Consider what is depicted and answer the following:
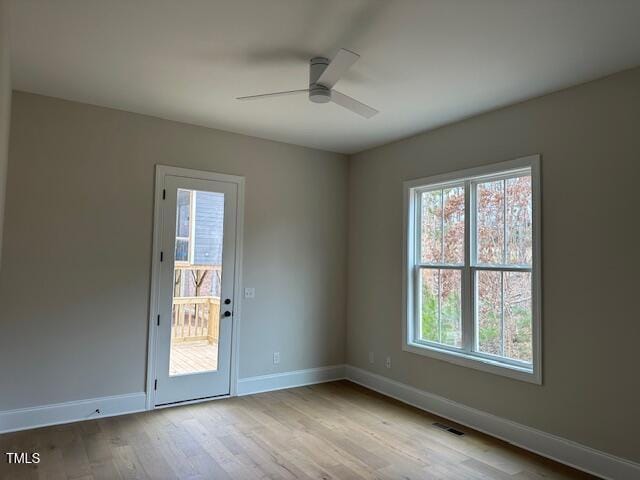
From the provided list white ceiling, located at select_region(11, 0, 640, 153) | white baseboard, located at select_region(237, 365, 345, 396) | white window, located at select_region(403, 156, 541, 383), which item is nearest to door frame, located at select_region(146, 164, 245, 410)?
white baseboard, located at select_region(237, 365, 345, 396)

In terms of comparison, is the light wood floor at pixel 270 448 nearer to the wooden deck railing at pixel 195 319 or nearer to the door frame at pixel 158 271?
the door frame at pixel 158 271

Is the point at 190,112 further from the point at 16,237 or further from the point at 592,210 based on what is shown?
the point at 592,210

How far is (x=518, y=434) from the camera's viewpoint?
3.50 metres

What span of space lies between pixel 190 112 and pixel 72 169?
3.82 feet

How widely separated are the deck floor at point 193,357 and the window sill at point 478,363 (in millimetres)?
2025

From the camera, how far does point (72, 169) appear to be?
3854 mm

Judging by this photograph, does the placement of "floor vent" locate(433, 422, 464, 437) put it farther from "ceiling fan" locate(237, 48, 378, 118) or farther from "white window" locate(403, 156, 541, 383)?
"ceiling fan" locate(237, 48, 378, 118)

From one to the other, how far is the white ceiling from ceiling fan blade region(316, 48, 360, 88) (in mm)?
196

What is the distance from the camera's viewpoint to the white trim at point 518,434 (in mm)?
2945

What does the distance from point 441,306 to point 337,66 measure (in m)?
2.69

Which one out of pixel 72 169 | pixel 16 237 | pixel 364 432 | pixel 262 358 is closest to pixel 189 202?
pixel 72 169

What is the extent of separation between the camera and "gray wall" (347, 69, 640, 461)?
2.95 meters

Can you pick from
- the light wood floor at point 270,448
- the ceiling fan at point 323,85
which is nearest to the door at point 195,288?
the light wood floor at point 270,448

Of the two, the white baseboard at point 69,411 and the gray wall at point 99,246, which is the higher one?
the gray wall at point 99,246
